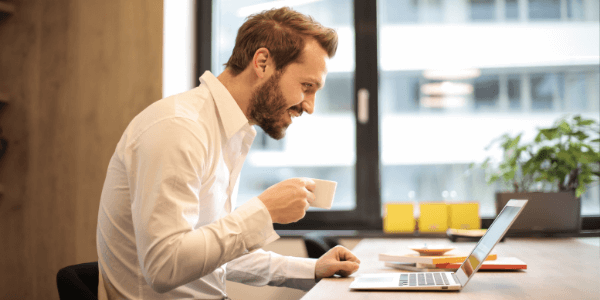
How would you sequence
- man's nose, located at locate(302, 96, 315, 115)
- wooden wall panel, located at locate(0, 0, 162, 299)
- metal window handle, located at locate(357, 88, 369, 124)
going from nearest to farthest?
man's nose, located at locate(302, 96, 315, 115)
wooden wall panel, located at locate(0, 0, 162, 299)
metal window handle, located at locate(357, 88, 369, 124)

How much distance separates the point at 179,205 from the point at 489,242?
0.66 meters

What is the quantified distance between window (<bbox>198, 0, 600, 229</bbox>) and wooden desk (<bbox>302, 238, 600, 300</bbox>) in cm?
100

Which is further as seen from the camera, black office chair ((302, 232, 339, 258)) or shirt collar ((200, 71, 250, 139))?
black office chair ((302, 232, 339, 258))

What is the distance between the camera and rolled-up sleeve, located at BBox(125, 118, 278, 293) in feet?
3.01

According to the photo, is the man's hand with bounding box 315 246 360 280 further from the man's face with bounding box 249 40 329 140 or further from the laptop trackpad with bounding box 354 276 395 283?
the man's face with bounding box 249 40 329 140

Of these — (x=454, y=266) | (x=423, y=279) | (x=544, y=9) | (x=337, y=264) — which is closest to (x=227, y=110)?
(x=337, y=264)

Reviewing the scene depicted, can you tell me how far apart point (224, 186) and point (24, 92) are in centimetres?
193

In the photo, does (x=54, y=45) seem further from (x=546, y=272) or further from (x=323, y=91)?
(x=546, y=272)

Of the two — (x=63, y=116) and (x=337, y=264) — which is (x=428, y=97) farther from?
(x=63, y=116)

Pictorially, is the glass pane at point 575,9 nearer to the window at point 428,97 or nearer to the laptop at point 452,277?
the window at point 428,97

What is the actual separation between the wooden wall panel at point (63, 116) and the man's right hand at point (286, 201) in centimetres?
159

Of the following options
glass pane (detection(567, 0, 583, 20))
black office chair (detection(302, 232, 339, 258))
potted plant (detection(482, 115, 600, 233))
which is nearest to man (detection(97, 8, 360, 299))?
black office chair (detection(302, 232, 339, 258))

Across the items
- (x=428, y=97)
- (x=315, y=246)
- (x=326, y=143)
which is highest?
(x=428, y=97)

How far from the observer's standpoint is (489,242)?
3.20ft
